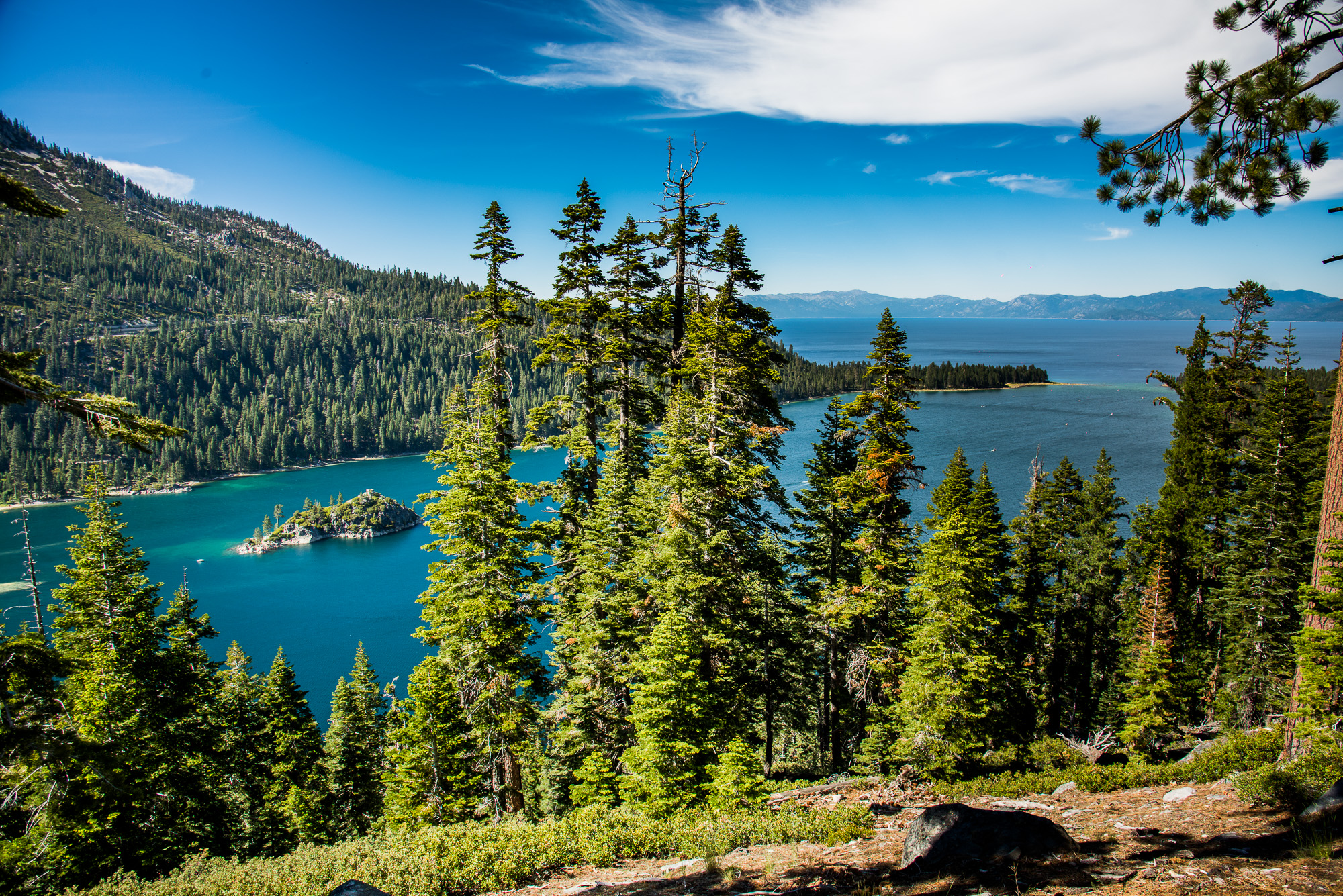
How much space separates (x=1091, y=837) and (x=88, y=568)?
24940 millimetres

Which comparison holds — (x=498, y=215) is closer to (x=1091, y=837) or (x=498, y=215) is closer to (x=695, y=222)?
(x=695, y=222)

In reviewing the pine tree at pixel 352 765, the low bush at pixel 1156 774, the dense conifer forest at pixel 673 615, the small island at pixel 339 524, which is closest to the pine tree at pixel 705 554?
the dense conifer forest at pixel 673 615

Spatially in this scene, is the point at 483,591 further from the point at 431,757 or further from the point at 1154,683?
the point at 1154,683

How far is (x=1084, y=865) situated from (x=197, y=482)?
174978 millimetres

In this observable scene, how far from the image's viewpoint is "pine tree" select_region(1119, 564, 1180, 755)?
819 inches

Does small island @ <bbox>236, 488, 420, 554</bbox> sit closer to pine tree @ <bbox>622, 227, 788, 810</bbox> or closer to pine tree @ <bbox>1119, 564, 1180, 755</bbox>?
pine tree @ <bbox>622, 227, 788, 810</bbox>

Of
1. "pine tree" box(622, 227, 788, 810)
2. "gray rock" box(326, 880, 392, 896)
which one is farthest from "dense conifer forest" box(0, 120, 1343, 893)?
"gray rock" box(326, 880, 392, 896)

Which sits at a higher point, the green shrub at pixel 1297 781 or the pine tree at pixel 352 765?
the green shrub at pixel 1297 781

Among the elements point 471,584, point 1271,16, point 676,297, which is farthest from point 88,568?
point 1271,16

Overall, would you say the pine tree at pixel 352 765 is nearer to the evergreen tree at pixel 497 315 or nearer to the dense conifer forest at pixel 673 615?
the dense conifer forest at pixel 673 615

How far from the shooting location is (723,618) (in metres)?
15.3

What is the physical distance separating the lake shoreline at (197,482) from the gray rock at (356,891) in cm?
14152

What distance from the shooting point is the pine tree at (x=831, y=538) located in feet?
62.7

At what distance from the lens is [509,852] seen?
34.1 feet
